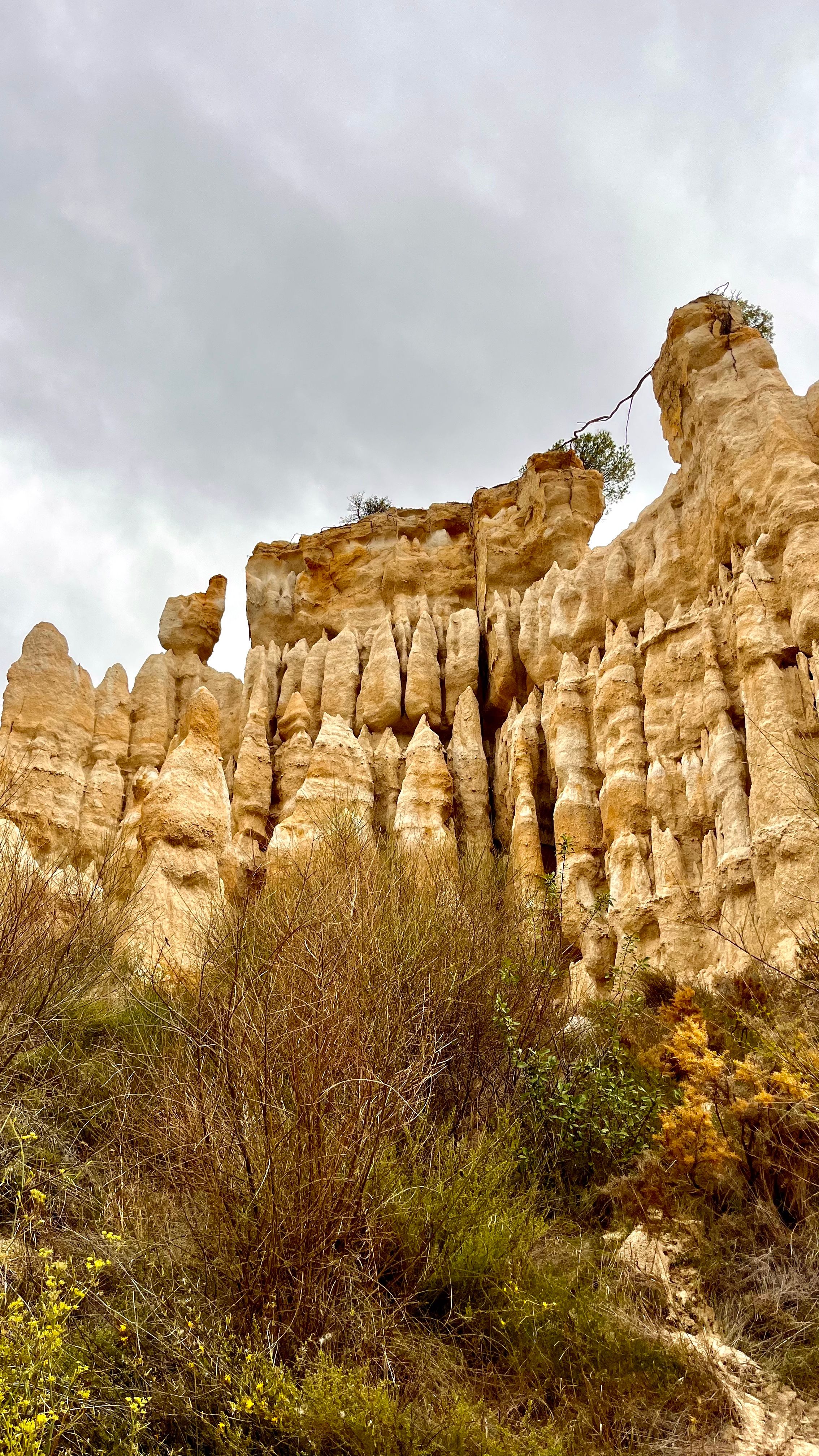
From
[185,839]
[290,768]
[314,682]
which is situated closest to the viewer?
[185,839]

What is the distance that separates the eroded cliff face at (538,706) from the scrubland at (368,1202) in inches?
93.4

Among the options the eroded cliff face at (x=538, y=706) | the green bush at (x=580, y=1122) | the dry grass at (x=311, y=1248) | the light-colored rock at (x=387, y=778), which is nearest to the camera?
the dry grass at (x=311, y=1248)

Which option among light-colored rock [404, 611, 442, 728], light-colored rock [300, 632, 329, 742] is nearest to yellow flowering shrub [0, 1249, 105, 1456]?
light-colored rock [404, 611, 442, 728]

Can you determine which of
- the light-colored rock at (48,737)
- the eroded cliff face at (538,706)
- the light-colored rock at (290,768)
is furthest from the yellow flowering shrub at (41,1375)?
the light-colored rock at (290,768)

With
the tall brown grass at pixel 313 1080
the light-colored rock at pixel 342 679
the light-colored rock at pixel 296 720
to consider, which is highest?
the light-colored rock at pixel 342 679

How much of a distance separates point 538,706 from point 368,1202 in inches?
549

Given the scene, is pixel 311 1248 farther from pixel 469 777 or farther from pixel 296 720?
pixel 296 720

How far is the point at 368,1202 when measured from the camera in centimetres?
439

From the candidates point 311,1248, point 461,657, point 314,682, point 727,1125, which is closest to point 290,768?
point 314,682

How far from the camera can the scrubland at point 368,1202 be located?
353cm

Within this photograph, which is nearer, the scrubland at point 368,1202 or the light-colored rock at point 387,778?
the scrubland at point 368,1202

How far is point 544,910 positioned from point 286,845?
22.3 feet

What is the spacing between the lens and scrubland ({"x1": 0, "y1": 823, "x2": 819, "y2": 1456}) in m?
3.53

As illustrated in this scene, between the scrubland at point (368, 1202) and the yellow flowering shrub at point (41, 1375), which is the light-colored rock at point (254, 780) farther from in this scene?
the yellow flowering shrub at point (41, 1375)
